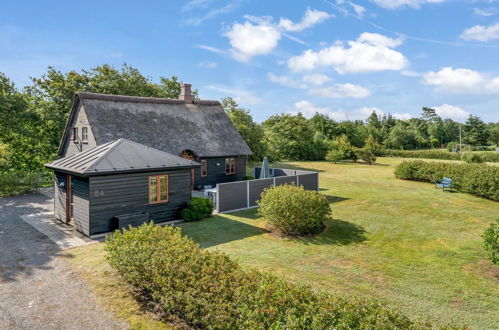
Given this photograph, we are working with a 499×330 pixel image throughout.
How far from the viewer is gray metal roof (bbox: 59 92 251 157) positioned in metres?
20.6

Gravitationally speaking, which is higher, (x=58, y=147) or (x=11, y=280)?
(x=58, y=147)

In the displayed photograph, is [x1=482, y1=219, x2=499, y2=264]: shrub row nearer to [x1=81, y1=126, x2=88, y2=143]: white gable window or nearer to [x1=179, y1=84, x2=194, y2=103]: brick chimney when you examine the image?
[x1=81, y1=126, x2=88, y2=143]: white gable window

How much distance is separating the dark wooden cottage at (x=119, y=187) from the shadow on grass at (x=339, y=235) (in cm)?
618

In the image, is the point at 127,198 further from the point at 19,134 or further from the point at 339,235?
the point at 19,134

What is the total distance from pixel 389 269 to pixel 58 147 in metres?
26.8

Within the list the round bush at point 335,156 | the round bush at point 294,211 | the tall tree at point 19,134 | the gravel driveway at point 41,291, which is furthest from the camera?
the round bush at point 335,156

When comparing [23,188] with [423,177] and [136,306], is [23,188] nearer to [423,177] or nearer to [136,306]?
[136,306]

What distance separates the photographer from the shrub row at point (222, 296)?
4637 millimetres

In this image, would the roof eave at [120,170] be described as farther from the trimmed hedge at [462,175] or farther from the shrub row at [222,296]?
the trimmed hedge at [462,175]

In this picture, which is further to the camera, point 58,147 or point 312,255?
point 58,147

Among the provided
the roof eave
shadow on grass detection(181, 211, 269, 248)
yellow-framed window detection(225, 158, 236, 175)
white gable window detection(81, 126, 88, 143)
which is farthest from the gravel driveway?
yellow-framed window detection(225, 158, 236, 175)

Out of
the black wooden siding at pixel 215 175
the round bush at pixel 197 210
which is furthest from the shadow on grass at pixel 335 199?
the black wooden siding at pixel 215 175

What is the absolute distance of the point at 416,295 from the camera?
7.55 meters

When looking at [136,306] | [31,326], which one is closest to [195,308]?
[136,306]
